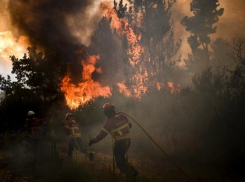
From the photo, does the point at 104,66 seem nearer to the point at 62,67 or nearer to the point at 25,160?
the point at 62,67

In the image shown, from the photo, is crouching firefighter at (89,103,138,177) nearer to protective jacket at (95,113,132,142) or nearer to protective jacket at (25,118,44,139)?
protective jacket at (95,113,132,142)

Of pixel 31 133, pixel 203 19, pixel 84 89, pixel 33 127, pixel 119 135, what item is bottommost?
pixel 119 135

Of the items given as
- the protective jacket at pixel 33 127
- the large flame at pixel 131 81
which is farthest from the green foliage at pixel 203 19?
the protective jacket at pixel 33 127

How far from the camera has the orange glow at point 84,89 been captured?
2088 centimetres

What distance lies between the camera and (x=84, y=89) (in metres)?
22.1

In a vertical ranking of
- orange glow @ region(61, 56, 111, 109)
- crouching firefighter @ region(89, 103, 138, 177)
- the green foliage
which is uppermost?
the green foliage

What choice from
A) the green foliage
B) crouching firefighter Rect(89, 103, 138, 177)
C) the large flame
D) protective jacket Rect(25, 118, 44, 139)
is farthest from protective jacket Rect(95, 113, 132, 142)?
the green foliage

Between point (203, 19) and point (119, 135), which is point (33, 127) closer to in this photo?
point (119, 135)

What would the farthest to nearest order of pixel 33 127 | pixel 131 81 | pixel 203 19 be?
pixel 203 19, pixel 131 81, pixel 33 127

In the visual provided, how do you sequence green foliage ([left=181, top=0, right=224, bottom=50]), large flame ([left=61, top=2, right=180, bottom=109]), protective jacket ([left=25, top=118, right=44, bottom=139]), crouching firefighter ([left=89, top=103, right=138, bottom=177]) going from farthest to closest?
green foliage ([left=181, top=0, right=224, bottom=50]), large flame ([left=61, top=2, right=180, bottom=109]), protective jacket ([left=25, top=118, right=44, bottom=139]), crouching firefighter ([left=89, top=103, right=138, bottom=177])

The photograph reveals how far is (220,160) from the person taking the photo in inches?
280

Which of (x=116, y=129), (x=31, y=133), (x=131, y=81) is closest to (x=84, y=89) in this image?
(x=131, y=81)

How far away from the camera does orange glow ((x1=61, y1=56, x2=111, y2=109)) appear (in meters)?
20.9

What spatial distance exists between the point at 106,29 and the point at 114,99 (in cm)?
1277
